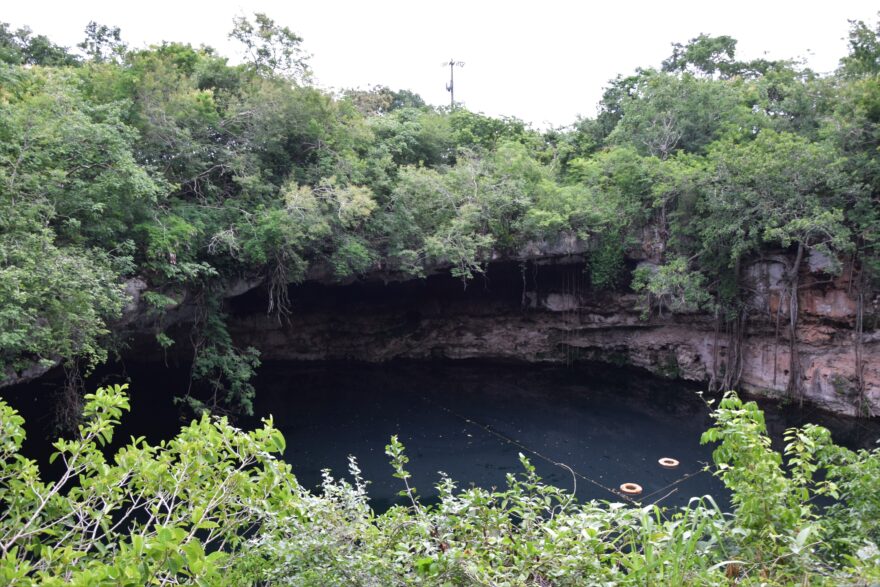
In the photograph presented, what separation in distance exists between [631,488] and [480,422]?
10.8ft

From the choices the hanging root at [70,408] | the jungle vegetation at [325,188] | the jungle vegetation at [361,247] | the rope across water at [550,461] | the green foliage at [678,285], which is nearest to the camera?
the jungle vegetation at [361,247]

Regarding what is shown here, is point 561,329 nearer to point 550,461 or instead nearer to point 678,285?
point 678,285

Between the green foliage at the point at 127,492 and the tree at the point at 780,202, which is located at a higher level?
the tree at the point at 780,202

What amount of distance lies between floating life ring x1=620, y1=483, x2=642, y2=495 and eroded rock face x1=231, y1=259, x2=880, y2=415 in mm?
4448

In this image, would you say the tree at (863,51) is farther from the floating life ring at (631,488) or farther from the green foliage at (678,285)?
the floating life ring at (631,488)

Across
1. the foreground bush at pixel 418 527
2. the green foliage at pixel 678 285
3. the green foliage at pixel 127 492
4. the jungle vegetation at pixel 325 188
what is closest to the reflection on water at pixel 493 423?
the jungle vegetation at pixel 325 188

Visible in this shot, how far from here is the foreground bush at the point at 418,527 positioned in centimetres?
203

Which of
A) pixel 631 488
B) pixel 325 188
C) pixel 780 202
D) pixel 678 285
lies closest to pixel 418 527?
pixel 631 488

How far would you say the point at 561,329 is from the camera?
44.4ft

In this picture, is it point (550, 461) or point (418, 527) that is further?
point (550, 461)

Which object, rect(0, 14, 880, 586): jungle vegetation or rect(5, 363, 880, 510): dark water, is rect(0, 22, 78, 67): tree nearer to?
rect(0, 14, 880, 586): jungle vegetation

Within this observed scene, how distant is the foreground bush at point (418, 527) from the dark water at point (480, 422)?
501cm

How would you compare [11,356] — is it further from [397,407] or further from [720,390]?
[720,390]

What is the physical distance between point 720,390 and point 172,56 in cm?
1150
